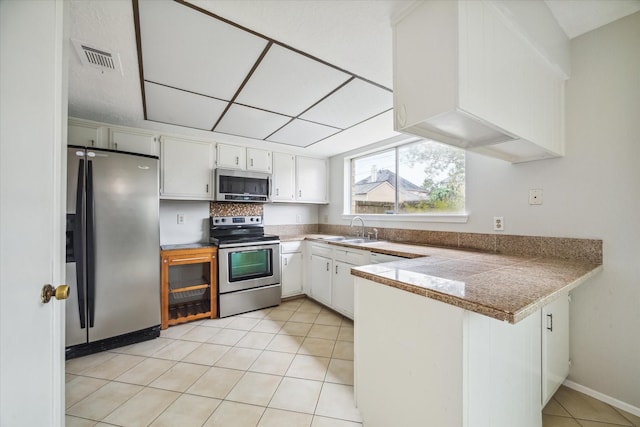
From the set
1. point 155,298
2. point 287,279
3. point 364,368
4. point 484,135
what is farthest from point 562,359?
point 155,298

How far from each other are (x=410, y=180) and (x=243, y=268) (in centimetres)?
229

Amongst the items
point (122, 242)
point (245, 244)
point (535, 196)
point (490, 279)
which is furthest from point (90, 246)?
point (535, 196)

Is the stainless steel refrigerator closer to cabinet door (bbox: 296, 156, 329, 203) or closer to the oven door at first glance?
the oven door

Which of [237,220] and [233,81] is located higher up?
[233,81]

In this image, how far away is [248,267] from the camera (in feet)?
10.1

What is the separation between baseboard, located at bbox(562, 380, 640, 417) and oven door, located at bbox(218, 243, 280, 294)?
277 cm

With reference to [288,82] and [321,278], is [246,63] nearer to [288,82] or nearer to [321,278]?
[288,82]

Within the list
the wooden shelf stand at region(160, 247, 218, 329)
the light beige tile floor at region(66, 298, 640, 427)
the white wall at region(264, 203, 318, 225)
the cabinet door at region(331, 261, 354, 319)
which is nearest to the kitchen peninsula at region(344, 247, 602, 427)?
the light beige tile floor at region(66, 298, 640, 427)

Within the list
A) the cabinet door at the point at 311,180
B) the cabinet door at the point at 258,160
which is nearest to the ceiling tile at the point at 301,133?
the cabinet door at the point at 258,160

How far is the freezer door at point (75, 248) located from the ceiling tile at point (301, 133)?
182 centimetres

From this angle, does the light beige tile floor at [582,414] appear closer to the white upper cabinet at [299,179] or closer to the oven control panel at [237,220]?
the white upper cabinet at [299,179]

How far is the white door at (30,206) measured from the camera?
70 centimetres

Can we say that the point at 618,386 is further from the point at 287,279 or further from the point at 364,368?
the point at 287,279

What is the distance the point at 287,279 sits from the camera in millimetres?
3410
